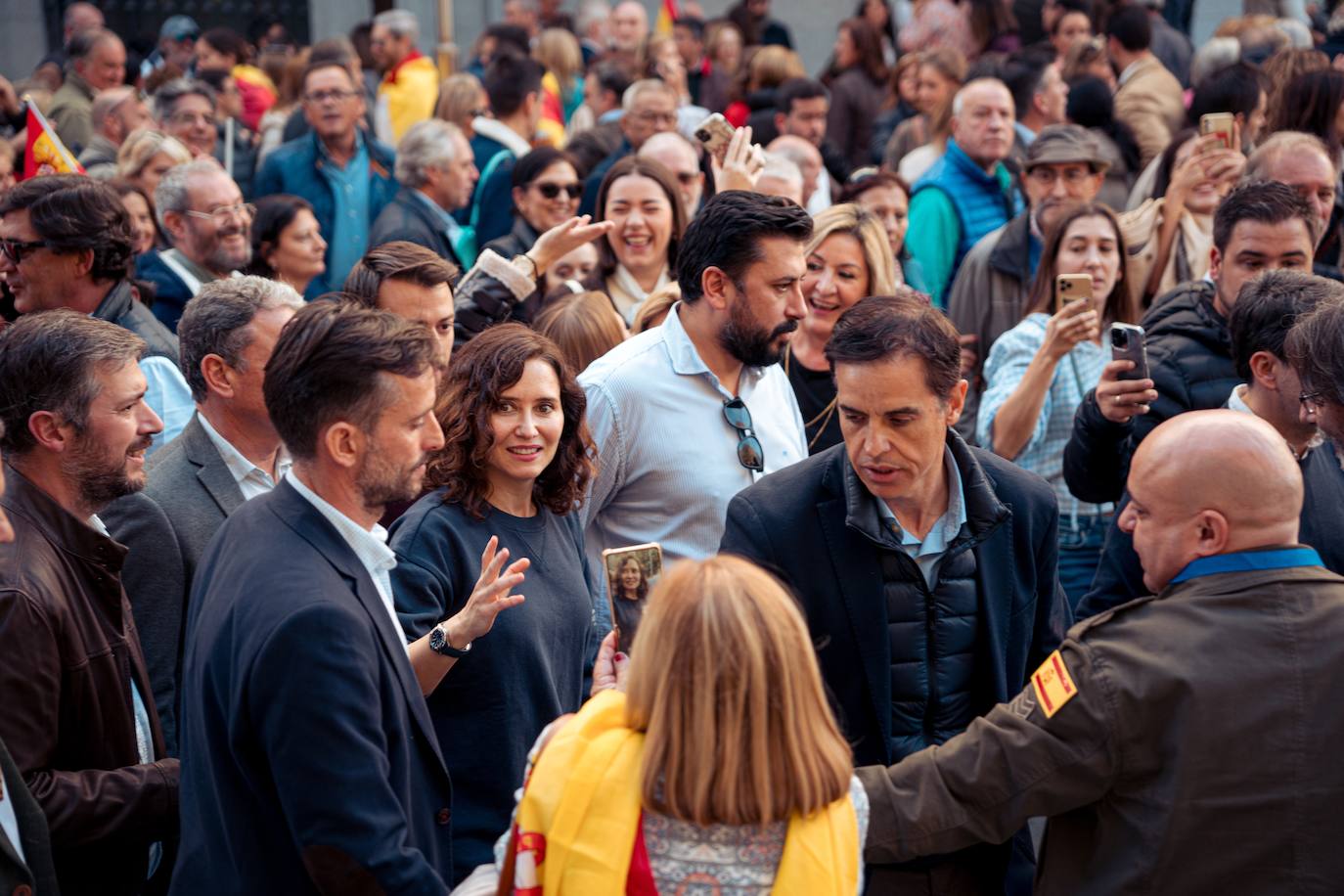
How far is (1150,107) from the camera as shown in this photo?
905cm

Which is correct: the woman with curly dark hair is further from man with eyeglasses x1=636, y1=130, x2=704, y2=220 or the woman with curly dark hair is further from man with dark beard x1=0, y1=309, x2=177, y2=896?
man with eyeglasses x1=636, y1=130, x2=704, y2=220

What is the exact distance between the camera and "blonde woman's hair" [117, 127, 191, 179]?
7473 mm

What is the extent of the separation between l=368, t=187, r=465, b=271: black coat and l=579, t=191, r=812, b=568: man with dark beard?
9.86 feet

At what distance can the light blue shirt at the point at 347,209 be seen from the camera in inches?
321

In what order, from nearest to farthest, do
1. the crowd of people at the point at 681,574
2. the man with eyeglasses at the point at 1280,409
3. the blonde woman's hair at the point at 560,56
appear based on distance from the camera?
the crowd of people at the point at 681,574 → the man with eyeglasses at the point at 1280,409 → the blonde woman's hair at the point at 560,56

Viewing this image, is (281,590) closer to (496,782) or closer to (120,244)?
(496,782)

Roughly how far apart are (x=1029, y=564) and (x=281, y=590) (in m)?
1.70

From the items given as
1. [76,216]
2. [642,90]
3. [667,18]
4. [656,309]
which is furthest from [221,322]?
[667,18]

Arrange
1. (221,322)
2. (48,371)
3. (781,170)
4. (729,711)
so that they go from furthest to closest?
1. (781,170)
2. (221,322)
3. (48,371)
4. (729,711)

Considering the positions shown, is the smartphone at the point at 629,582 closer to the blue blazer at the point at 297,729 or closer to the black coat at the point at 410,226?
the blue blazer at the point at 297,729

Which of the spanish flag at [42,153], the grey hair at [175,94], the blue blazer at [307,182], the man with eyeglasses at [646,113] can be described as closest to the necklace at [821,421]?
the spanish flag at [42,153]

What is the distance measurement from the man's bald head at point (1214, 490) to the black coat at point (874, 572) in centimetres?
44

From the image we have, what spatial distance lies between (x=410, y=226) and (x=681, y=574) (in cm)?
513

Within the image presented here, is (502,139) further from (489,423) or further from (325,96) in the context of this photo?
(489,423)
